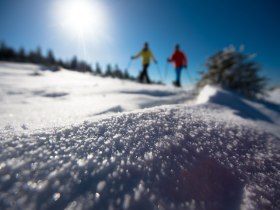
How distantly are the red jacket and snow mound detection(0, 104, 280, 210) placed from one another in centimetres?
721

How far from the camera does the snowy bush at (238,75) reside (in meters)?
3.91

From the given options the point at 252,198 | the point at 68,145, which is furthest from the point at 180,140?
the point at 68,145

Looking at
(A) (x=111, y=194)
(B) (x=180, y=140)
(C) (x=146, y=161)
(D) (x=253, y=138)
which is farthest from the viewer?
(D) (x=253, y=138)

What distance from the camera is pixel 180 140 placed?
0.76 metres

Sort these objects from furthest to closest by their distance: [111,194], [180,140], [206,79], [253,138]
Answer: [206,79]
[253,138]
[180,140]
[111,194]

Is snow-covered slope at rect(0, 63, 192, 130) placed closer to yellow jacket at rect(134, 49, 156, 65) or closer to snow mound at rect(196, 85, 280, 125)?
snow mound at rect(196, 85, 280, 125)

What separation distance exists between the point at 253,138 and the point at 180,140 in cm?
49

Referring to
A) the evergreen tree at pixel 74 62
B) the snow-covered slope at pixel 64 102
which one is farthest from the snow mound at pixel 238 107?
the evergreen tree at pixel 74 62

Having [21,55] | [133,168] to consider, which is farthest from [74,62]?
[133,168]

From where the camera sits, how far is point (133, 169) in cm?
57

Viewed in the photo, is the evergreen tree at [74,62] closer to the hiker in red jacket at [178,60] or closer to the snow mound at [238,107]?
the hiker in red jacket at [178,60]

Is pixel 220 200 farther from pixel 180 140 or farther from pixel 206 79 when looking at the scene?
pixel 206 79

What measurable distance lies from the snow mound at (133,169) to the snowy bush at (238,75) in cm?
345

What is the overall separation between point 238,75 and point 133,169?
13.4ft
